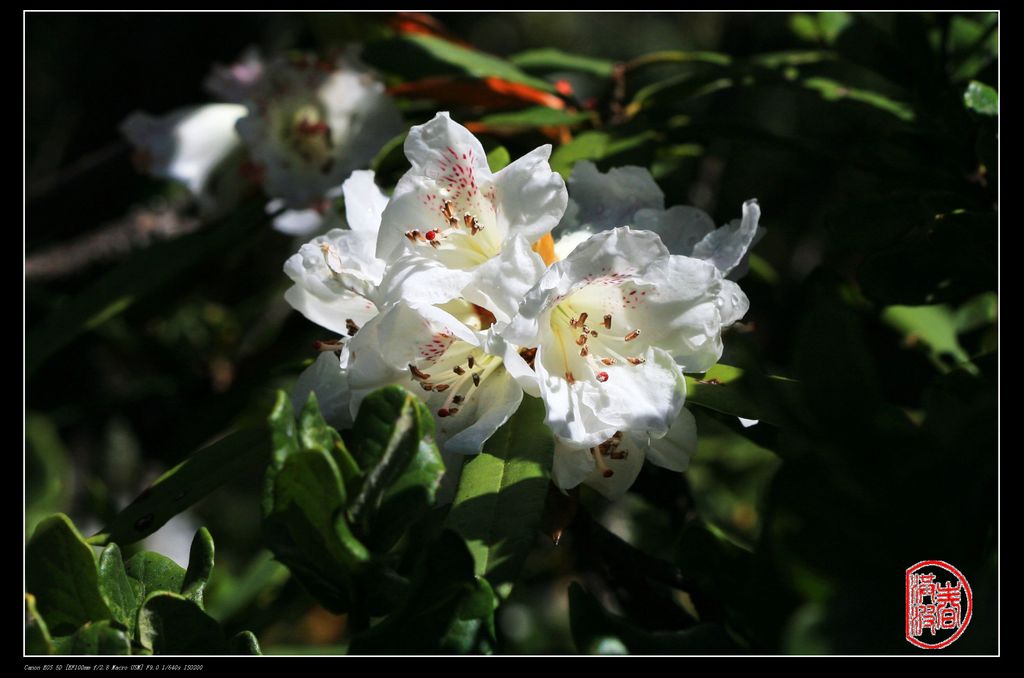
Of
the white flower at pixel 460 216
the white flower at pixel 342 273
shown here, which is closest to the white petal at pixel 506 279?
the white flower at pixel 460 216

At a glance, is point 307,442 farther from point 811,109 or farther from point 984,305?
point 811,109

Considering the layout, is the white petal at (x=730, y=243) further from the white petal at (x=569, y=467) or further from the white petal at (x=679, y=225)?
the white petal at (x=569, y=467)

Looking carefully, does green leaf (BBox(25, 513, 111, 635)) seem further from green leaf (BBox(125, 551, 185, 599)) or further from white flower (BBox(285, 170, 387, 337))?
white flower (BBox(285, 170, 387, 337))

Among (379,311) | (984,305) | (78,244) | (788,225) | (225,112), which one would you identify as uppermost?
(379,311)

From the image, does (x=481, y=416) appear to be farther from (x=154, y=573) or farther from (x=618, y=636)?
(x=154, y=573)

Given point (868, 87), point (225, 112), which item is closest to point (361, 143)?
point (225, 112)
